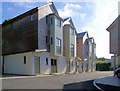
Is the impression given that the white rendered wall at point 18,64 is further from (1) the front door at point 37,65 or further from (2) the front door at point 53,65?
(2) the front door at point 53,65

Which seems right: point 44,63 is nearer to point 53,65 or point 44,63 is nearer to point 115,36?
point 53,65

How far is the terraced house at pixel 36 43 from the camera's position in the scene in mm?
15445

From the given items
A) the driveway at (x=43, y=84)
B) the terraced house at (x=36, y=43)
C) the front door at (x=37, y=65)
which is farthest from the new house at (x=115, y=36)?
the front door at (x=37, y=65)

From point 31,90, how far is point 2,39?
17734 mm

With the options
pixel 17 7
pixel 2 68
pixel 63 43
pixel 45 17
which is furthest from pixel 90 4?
pixel 2 68

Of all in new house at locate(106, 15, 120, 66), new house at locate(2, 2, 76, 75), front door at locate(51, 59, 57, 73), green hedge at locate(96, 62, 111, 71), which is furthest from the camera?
green hedge at locate(96, 62, 111, 71)

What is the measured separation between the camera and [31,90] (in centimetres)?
642

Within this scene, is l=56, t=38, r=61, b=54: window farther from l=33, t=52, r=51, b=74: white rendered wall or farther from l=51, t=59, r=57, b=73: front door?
l=33, t=52, r=51, b=74: white rendered wall

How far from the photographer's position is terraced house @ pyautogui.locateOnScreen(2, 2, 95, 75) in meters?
15.4

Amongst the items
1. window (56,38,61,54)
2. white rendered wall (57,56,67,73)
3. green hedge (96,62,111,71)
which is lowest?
green hedge (96,62,111,71)

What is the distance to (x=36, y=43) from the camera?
52.0 ft

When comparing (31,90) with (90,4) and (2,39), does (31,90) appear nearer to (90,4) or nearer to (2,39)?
(90,4)

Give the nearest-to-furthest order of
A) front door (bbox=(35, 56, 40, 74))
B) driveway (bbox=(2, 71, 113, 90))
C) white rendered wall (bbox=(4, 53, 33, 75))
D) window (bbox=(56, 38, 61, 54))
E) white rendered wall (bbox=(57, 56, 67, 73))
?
driveway (bbox=(2, 71, 113, 90)) → white rendered wall (bbox=(4, 53, 33, 75)) → front door (bbox=(35, 56, 40, 74)) → window (bbox=(56, 38, 61, 54)) → white rendered wall (bbox=(57, 56, 67, 73))

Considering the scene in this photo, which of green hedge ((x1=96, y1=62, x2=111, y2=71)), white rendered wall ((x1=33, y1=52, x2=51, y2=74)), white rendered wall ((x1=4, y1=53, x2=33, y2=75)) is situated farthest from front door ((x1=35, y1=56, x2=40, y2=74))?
green hedge ((x1=96, y1=62, x2=111, y2=71))
